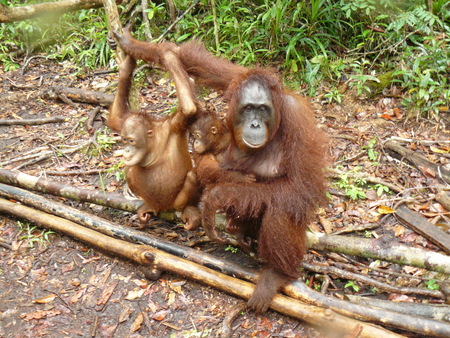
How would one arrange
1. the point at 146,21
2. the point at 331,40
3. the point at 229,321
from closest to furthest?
the point at 229,321
the point at 331,40
the point at 146,21

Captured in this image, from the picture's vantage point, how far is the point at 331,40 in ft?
21.4

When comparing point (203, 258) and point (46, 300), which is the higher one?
point (203, 258)

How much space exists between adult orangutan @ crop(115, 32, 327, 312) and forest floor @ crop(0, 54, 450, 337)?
45 centimetres

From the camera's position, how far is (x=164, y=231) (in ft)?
14.5

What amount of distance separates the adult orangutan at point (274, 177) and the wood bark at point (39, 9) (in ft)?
8.89

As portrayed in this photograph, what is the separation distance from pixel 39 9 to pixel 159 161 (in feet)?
8.39

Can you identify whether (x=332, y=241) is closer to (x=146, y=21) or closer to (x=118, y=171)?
(x=118, y=171)

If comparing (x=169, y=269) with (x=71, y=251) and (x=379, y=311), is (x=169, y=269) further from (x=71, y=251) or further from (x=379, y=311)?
(x=379, y=311)

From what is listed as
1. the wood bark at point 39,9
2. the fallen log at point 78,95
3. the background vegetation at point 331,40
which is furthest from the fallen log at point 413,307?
the fallen log at point 78,95

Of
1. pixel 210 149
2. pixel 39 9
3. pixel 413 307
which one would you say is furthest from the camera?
pixel 39 9

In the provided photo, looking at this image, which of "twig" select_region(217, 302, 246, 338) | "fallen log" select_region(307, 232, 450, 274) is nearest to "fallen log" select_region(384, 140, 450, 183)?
"fallen log" select_region(307, 232, 450, 274)

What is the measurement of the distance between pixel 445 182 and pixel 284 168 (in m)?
2.10

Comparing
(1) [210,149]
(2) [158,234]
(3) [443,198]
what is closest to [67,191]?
(2) [158,234]

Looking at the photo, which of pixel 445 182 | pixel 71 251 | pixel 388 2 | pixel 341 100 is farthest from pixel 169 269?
pixel 388 2
